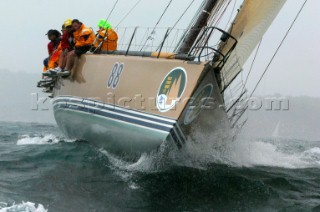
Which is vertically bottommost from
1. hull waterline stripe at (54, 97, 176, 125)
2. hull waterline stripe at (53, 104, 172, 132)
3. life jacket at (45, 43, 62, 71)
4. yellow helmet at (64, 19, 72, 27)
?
hull waterline stripe at (53, 104, 172, 132)

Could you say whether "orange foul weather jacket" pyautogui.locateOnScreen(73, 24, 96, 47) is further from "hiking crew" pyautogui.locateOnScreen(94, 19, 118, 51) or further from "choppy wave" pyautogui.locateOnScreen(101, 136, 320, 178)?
"choppy wave" pyautogui.locateOnScreen(101, 136, 320, 178)

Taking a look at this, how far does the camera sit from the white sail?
21.8 feet

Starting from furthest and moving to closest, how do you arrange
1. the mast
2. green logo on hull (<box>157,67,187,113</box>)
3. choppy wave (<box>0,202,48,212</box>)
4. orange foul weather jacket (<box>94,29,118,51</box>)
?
orange foul weather jacket (<box>94,29,118,51</box>)
the mast
green logo on hull (<box>157,67,187,113</box>)
choppy wave (<box>0,202,48,212</box>)

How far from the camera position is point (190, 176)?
5.92 meters

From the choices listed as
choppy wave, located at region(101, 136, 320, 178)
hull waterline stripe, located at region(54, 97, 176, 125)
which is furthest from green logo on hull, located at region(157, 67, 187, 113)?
choppy wave, located at region(101, 136, 320, 178)

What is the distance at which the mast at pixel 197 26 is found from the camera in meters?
7.10

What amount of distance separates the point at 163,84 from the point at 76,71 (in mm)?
2514

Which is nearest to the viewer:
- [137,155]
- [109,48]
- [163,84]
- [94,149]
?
[163,84]

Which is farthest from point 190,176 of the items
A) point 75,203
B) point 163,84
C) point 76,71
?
point 76,71

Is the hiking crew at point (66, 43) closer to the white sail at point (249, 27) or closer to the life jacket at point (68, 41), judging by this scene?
the life jacket at point (68, 41)

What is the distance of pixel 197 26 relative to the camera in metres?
7.25

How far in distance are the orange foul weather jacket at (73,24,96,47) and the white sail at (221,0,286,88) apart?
244 centimetres

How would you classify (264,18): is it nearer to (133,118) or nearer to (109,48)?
(133,118)

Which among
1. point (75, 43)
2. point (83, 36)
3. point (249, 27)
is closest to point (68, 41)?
point (75, 43)
